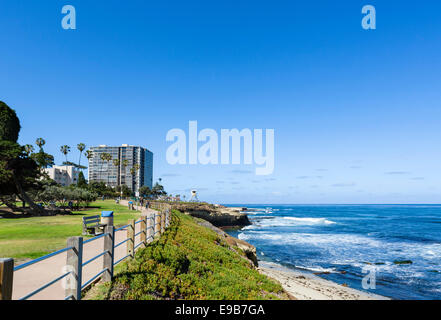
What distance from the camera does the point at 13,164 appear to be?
30391 millimetres

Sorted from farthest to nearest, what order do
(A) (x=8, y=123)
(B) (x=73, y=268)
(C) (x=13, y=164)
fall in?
1. (A) (x=8, y=123)
2. (C) (x=13, y=164)
3. (B) (x=73, y=268)

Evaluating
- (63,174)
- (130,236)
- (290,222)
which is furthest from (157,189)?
(130,236)

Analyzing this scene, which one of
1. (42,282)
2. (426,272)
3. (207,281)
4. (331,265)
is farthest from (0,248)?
(426,272)

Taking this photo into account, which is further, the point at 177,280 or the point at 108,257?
the point at 177,280

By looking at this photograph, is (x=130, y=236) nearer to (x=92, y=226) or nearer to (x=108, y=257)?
(x=108, y=257)

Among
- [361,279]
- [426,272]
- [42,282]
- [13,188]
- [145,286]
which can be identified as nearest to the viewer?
[42,282]

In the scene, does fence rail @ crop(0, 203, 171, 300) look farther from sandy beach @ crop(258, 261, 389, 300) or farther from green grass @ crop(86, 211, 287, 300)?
sandy beach @ crop(258, 261, 389, 300)

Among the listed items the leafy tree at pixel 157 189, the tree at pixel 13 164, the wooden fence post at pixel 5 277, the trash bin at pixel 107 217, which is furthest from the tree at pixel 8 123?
the leafy tree at pixel 157 189

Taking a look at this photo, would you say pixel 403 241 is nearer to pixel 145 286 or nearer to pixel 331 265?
pixel 331 265

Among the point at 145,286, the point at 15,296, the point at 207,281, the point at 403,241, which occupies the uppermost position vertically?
the point at 15,296

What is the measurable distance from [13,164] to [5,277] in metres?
34.6

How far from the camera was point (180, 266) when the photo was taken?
9.53m

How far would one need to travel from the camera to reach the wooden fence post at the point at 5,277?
329 centimetres

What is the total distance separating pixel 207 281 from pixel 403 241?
4326 cm
